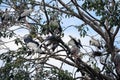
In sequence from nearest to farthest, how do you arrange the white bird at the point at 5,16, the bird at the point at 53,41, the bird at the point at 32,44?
the bird at the point at 32,44 < the bird at the point at 53,41 < the white bird at the point at 5,16

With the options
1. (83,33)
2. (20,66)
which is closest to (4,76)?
(20,66)

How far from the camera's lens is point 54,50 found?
9.12 meters

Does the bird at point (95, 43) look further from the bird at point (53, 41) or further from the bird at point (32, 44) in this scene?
the bird at point (32, 44)

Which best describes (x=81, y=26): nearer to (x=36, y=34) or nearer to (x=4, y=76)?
(x=36, y=34)

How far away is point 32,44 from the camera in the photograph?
8.64 m

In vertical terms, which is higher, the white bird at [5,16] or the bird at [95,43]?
the white bird at [5,16]

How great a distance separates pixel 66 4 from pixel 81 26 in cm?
85

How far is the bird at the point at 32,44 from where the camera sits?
8.52 metres

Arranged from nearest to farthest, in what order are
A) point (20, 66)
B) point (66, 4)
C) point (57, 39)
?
point (57, 39) < point (20, 66) < point (66, 4)

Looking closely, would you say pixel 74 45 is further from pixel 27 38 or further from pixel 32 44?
pixel 27 38

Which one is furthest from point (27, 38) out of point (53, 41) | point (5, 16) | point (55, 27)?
point (5, 16)

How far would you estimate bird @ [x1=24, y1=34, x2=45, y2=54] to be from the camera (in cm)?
852

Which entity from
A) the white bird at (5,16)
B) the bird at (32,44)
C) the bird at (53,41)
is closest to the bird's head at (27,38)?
the bird at (32,44)

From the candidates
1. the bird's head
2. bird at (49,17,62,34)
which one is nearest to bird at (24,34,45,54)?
the bird's head
